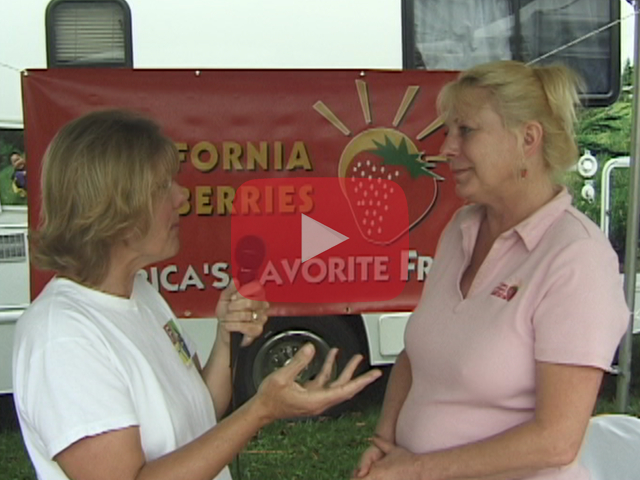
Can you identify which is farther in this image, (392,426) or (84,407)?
(392,426)

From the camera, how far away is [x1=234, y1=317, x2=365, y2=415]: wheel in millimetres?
4281

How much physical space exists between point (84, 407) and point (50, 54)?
124 inches

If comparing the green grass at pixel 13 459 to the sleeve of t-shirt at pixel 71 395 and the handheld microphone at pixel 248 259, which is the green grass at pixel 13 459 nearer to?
the handheld microphone at pixel 248 259

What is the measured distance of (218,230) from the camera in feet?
12.2

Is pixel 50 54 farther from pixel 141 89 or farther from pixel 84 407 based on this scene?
pixel 84 407

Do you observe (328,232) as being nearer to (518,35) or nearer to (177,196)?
(518,35)

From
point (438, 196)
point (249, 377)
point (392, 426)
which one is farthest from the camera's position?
point (249, 377)

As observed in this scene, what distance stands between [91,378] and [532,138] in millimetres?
974

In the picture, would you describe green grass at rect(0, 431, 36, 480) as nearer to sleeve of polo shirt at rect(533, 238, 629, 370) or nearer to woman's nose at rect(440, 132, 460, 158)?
woman's nose at rect(440, 132, 460, 158)

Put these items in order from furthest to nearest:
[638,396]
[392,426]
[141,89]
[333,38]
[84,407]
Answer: [638,396] < [333,38] < [141,89] < [392,426] < [84,407]

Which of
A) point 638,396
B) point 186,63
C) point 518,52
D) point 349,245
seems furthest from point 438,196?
point 638,396

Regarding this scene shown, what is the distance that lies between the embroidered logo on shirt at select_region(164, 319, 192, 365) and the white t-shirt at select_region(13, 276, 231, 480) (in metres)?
0.06

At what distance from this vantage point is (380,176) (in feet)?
12.4

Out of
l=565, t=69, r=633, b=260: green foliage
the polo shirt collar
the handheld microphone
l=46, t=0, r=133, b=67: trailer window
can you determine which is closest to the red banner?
l=46, t=0, r=133, b=67: trailer window
